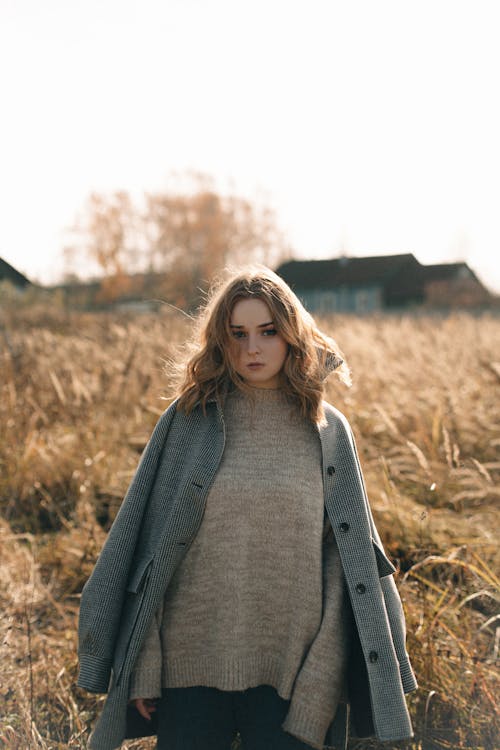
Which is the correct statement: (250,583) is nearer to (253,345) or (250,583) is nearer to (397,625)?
(397,625)

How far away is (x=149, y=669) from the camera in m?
1.84

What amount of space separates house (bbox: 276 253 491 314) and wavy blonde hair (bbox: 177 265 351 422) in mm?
3715

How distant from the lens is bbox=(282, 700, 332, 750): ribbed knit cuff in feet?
5.78

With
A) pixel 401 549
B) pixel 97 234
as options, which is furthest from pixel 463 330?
pixel 97 234

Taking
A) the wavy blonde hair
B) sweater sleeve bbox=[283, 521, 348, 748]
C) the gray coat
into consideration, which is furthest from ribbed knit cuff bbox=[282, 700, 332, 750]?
the wavy blonde hair

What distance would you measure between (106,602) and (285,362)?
0.85 meters

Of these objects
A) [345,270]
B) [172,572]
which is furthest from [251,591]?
[345,270]

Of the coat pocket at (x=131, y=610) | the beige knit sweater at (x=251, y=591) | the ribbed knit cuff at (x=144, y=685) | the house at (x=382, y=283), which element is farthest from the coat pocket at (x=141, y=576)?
the house at (x=382, y=283)

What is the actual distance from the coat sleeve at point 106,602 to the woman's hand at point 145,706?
10cm

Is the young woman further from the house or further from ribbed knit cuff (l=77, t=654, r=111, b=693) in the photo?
the house

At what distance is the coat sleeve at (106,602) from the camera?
6.07ft

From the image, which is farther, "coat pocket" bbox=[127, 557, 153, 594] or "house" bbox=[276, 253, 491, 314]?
"house" bbox=[276, 253, 491, 314]

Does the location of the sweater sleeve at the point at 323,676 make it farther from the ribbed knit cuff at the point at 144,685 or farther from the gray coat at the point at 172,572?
the ribbed knit cuff at the point at 144,685

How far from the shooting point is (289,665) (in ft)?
6.01
